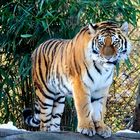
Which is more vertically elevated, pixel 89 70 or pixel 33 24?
pixel 33 24

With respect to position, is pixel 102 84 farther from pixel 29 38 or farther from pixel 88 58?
pixel 29 38

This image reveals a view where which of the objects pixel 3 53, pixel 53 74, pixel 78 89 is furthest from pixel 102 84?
pixel 3 53

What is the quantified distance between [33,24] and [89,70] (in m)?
1.40

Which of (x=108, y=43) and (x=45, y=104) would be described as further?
(x=45, y=104)

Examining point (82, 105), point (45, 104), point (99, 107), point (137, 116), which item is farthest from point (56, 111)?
point (82, 105)

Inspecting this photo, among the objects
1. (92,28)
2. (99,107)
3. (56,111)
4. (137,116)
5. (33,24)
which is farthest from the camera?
(33,24)

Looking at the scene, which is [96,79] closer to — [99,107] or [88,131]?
[99,107]

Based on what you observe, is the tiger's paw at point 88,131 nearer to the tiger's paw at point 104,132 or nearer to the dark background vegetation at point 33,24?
the tiger's paw at point 104,132

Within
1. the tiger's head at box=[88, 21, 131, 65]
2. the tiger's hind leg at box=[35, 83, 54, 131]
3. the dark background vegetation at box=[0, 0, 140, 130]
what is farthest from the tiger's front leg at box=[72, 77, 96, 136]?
the dark background vegetation at box=[0, 0, 140, 130]

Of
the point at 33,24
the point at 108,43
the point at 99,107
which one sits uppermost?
the point at 33,24

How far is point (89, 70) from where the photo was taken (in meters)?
3.52

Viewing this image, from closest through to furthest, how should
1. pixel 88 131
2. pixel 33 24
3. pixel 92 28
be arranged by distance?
pixel 88 131, pixel 92 28, pixel 33 24

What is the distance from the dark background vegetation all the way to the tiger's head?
113 cm

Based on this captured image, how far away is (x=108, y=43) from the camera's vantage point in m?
3.39
